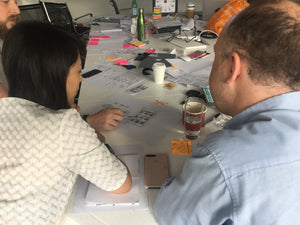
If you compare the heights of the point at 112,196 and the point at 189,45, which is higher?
the point at 189,45

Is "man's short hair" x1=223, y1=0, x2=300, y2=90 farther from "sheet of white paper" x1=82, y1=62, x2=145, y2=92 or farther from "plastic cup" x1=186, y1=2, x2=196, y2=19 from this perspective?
"plastic cup" x1=186, y1=2, x2=196, y2=19

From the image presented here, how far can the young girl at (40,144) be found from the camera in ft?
2.49

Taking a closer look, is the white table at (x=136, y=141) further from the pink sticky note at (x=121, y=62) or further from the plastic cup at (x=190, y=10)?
the plastic cup at (x=190, y=10)

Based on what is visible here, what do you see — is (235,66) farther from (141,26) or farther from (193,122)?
(141,26)

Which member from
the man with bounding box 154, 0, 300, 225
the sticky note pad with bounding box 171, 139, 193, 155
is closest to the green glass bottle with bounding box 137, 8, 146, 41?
the sticky note pad with bounding box 171, 139, 193, 155

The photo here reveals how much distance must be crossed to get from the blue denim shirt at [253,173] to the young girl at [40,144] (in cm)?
31

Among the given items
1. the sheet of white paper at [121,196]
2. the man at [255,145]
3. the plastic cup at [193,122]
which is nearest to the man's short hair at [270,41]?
the man at [255,145]

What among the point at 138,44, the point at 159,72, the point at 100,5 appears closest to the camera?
the point at 159,72

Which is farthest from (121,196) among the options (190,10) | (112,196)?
(190,10)

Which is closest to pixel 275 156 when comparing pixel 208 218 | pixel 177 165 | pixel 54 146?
pixel 208 218

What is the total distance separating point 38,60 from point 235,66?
650 mm

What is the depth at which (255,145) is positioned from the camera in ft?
1.90

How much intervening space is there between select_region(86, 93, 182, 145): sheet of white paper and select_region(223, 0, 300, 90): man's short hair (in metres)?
0.54

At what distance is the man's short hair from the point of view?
0.61 meters
